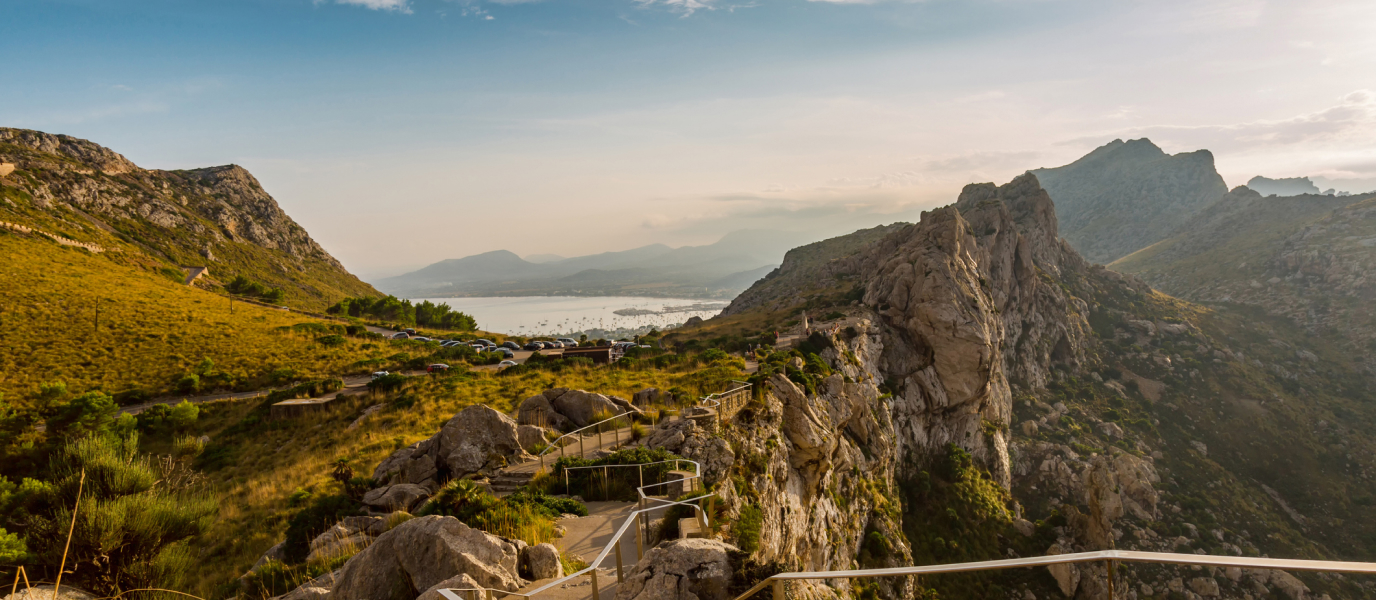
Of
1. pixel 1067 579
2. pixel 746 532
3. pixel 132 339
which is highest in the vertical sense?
pixel 132 339

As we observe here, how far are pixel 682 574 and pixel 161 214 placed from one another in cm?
13263

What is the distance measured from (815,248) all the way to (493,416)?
111078 mm

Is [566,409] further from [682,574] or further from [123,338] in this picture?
[123,338]

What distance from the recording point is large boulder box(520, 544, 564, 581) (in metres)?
7.75

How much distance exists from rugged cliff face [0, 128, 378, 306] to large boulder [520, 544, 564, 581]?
320 feet

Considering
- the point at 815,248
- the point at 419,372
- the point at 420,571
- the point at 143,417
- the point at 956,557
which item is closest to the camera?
the point at 420,571

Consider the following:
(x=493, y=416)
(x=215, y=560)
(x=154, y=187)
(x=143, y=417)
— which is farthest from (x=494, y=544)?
(x=154, y=187)

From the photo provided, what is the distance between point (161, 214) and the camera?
95938 mm

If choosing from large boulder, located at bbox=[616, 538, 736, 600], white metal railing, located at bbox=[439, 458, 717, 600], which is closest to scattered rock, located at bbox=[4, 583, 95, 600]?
white metal railing, located at bbox=[439, 458, 717, 600]

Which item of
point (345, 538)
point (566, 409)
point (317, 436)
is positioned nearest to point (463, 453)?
point (345, 538)

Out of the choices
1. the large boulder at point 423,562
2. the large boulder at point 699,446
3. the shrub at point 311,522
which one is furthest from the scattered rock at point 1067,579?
the shrub at point 311,522

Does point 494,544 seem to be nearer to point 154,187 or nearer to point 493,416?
point 493,416

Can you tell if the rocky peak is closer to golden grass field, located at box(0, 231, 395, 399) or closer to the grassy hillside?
the grassy hillside

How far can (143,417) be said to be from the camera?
88.7 feet
